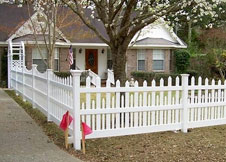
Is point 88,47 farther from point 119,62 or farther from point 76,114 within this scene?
point 76,114

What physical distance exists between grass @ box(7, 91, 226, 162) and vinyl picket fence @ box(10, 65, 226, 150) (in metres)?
0.20

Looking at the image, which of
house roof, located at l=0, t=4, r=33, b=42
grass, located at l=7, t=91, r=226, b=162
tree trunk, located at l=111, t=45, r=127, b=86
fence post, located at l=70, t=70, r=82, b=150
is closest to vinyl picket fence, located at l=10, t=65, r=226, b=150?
fence post, located at l=70, t=70, r=82, b=150

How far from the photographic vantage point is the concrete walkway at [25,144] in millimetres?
5706

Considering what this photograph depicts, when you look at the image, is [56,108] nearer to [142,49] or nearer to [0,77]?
[0,77]

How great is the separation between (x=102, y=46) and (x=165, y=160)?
18.2 metres

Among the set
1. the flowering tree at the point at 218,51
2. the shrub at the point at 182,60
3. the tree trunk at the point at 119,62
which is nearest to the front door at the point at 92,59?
the shrub at the point at 182,60

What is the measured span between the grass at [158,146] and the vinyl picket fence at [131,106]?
0.20 meters

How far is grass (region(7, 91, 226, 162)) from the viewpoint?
5.91 m

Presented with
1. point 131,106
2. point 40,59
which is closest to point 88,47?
point 40,59

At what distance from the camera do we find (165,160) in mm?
5758

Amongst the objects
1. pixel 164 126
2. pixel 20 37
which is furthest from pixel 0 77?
pixel 164 126

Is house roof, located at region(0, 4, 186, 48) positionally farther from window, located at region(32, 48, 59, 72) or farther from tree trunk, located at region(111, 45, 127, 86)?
tree trunk, located at region(111, 45, 127, 86)

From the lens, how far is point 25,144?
661 cm

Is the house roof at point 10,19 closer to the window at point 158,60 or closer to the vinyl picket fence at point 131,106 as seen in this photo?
the window at point 158,60
